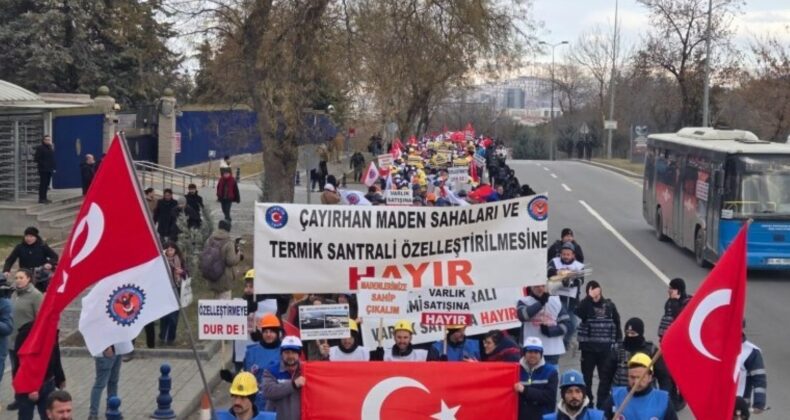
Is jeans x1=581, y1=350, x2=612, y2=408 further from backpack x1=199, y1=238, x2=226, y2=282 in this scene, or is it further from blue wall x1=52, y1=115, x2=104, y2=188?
blue wall x1=52, y1=115, x2=104, y2=188

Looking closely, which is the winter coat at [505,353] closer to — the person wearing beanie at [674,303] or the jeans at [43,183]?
the person wearing beanie at [674,303]

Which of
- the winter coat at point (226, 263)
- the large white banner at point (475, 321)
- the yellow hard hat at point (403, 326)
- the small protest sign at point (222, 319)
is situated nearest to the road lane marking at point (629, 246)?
the winter coat at point (226, 263)

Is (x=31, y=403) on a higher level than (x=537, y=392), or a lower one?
lower

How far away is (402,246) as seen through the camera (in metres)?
11.0

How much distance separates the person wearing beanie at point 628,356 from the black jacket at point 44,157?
57.4 ft

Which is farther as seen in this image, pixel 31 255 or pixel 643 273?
pixel 643 273

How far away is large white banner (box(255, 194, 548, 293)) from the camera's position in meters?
10.9

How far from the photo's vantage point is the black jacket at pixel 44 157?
2575cm

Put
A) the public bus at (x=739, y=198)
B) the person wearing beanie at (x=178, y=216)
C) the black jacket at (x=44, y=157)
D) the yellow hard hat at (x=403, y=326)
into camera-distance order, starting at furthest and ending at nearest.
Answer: the black jacket at (x=44, y=157), the public bus at (x=739, y=198), the person wearing beanie at (x=178, y=216), the yellow hard hat at (x=403, y=326)

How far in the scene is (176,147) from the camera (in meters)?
44.0

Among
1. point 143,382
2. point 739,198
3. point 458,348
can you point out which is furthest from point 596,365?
point 739,198

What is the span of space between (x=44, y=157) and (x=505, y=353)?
18024 millimetres

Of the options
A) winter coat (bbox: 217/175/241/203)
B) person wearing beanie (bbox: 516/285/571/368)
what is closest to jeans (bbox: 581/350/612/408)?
person wearing beanie (bbox: 516/285/571/368)

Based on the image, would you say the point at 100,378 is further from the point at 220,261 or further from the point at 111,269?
the point at 111,269
